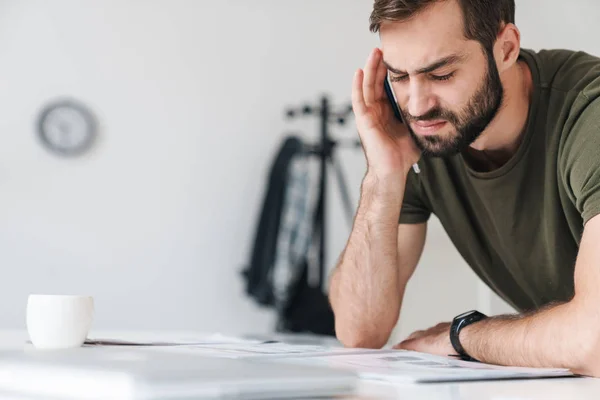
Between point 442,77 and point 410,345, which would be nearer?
point 410,345

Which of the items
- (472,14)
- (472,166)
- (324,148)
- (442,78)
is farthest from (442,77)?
(324,148)

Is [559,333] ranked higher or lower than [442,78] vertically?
lower

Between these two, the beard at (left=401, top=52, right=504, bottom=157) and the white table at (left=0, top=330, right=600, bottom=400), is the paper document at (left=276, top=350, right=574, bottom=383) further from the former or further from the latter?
the beard at (left=401, top=52, right=504, bottom=157)

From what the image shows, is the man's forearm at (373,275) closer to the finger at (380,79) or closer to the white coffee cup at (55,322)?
the finger at (380,79)

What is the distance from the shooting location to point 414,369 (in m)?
0.76

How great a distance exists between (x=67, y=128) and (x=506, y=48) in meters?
2.57

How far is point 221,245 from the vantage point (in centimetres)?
372

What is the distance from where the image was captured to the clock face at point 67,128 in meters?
3.51

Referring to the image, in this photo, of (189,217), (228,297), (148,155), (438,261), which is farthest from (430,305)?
(148,155)

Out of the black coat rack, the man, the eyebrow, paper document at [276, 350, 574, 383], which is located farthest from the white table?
the black coat rack

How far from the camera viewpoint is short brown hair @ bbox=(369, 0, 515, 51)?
52.0 inches

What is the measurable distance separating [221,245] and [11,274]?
3.25ft

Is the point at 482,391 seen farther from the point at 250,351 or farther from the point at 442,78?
the point at 442,78

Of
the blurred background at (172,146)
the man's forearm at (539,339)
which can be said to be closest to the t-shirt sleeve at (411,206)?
the man's forearm at (539,339)
